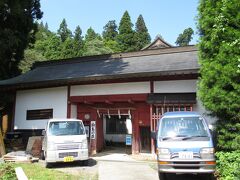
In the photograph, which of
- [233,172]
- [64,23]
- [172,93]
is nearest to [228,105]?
[233,172]

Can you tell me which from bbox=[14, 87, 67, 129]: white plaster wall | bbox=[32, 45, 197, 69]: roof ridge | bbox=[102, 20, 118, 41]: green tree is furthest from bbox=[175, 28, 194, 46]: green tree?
bbox=[14, 87, 67, 129]: white plaster wall

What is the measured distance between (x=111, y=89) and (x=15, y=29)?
726 cm

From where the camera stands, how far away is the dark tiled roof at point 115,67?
13981mm

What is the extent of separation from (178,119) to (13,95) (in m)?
13.0

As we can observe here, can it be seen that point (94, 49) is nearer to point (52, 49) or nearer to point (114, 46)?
point (52, 49)

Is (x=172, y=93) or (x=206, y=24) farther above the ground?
(x=206, y=24)

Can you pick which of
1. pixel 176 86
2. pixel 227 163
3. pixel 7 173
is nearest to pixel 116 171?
pixel 7 173

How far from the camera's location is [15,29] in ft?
56.3

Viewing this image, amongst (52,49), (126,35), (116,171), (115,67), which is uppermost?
(126,35)

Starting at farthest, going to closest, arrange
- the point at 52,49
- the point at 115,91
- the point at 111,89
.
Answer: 1. the point at 52,49
2. the point at 111,89
3. the point at 115,91

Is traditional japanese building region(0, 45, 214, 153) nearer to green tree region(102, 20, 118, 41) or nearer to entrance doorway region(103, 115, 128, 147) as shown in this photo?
entrance doorway region(103, 115, 128, 147)

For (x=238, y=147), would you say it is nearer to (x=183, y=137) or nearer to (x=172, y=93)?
(x=183, y=137)

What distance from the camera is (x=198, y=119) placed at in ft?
28.9

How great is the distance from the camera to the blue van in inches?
305
